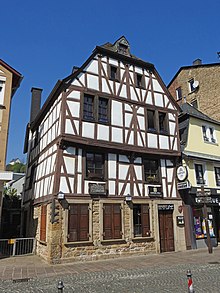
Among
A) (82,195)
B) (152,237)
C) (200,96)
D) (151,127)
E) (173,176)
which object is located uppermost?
(200,96)

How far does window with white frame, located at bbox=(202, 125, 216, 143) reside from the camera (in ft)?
58.1

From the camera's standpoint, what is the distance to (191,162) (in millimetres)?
16000

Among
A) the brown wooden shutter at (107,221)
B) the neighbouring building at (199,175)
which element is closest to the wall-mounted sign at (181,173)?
the neighbouring building at (199,175)

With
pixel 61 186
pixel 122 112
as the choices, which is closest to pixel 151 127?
pixel 122 112

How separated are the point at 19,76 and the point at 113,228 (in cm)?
909

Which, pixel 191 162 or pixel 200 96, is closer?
pixel 191 162

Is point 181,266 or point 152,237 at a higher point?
point 152,237

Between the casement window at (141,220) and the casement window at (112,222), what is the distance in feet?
3.36

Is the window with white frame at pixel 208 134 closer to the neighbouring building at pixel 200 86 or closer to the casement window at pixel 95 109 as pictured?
the neighbouring building at pixel 200 86

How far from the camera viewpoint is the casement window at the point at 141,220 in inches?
518

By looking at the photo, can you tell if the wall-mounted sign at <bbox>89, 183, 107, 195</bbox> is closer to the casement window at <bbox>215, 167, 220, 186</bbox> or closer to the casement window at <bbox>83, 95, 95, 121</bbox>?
the casement window at <bbox>83, 95, 95, 121</bbox>

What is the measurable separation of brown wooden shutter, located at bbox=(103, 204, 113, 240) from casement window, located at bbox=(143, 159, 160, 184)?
287 cm

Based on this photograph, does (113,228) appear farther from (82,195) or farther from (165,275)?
(165,275)

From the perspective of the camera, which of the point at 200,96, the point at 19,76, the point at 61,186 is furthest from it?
the point at 200,96
